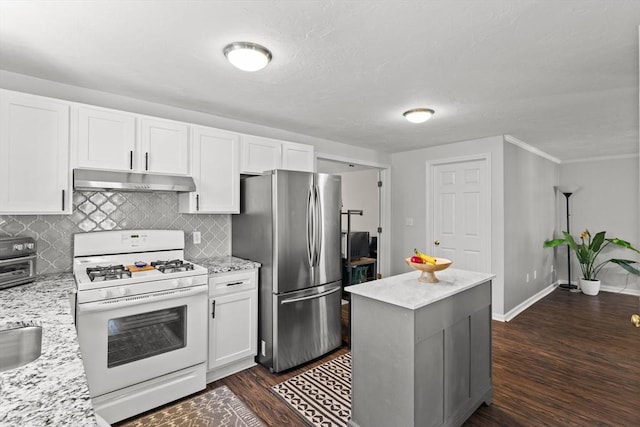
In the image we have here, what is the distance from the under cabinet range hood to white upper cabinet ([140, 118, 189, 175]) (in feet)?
0.24

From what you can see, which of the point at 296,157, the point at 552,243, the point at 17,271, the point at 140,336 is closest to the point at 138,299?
the point at 140,336

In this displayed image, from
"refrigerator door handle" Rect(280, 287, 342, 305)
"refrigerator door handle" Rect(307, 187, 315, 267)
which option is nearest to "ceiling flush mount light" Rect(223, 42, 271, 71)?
"refrigerator door handle" Rect(307, 187, 315, 267)

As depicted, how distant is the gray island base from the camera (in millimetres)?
1742

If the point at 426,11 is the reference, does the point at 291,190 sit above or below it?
below

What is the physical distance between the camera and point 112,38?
184 cm

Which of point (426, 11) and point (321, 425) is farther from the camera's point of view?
point (321, 425)

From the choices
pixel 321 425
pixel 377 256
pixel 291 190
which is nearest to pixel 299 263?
pixel 291 190

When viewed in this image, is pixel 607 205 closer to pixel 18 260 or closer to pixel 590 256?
pixel 590 256

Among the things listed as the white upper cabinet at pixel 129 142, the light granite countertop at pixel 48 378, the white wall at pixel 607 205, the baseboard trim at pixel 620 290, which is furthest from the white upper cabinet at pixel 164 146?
the baseboard trim at pixel 620 290

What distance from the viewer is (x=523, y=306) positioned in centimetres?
463

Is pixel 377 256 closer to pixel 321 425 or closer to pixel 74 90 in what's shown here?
pixel 321 425

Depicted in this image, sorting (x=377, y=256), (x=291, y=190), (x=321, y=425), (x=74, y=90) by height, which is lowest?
(x=321, y=425)

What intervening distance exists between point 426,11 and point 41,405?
81.5 inches

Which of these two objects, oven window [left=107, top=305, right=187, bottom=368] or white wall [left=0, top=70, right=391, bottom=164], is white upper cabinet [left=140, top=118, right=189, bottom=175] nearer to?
white wall [left=0, top=70, right=391, bottom=164]
